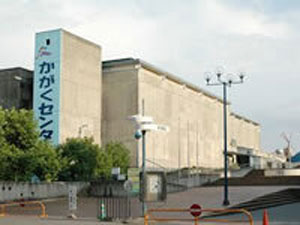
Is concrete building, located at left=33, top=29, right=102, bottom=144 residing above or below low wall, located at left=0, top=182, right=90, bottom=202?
above

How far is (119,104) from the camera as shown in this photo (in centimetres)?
7906

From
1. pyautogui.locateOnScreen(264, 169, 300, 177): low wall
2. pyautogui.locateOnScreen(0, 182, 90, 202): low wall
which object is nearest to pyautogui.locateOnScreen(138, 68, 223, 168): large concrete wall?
pyautogui.locateOnScreen(264, 169, 300, 177): low wall

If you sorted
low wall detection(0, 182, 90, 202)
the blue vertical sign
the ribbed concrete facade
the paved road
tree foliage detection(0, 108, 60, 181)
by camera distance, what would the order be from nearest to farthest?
the paved road
low wall detection(0, 182, 90, 202)
tree foliage detection(0, 108, 60, 181)
the blue vertical sign
the ribbed concrete facade

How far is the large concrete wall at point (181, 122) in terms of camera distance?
81062 millimetres

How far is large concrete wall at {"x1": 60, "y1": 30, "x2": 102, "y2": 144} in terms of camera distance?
67.9 metres

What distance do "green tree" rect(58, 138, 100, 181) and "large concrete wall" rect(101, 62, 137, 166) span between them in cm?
2536

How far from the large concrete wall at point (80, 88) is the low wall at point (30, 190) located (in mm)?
25994

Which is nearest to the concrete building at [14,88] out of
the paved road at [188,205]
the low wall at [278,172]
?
the low wall at [278,172]

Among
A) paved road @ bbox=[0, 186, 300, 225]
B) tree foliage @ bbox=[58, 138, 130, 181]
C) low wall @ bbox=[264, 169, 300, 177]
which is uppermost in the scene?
tree foliage @ bbox=[58, 138, 130, 181]

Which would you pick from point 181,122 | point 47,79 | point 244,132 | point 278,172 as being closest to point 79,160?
point 47,79

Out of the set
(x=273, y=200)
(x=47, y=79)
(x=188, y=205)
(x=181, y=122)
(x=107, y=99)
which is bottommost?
(x=188, y=205)

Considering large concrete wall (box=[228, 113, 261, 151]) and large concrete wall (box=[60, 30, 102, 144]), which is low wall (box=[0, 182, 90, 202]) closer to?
large concrete wall (box=[60, 30, 102, 144])

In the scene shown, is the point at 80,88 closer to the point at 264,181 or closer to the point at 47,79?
the point at 47,79

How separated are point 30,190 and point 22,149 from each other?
3.96 m
